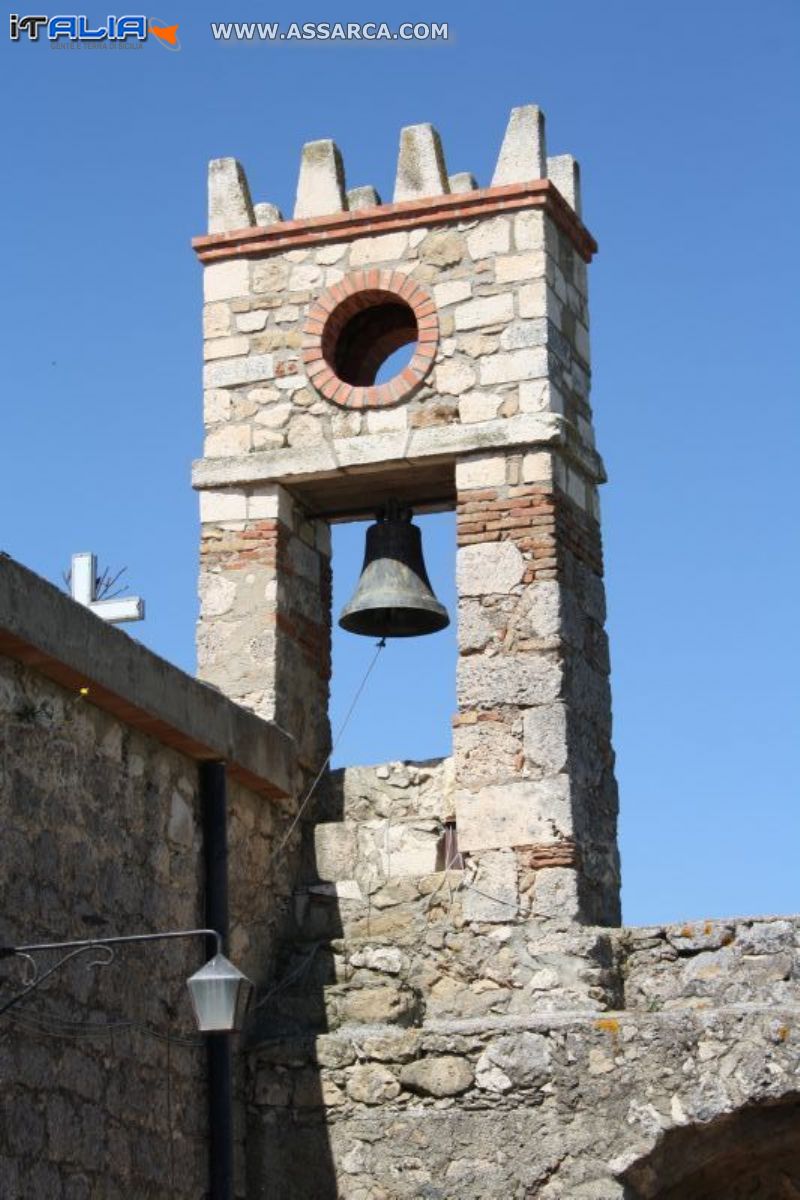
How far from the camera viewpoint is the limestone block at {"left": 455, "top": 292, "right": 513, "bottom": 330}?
422 inches

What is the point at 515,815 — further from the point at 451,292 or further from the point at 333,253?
the point at 333,253

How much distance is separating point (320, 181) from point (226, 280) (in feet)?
2.08

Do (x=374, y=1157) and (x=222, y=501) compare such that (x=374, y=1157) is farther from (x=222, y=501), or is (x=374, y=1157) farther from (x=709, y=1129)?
(x=222, y=501)

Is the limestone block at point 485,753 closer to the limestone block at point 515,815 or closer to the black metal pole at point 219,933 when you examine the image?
the limestone block at point 515,815

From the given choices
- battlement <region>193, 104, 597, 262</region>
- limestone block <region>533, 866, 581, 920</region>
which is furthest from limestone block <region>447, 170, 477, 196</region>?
limestone block <region>533, 866, 581, 920</region>

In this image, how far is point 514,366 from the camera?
10.6 meters

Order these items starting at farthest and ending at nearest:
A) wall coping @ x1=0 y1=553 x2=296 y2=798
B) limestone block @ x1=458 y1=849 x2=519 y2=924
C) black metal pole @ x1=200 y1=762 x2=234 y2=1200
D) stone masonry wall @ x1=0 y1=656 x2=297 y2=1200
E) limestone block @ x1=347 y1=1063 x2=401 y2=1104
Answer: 1. limestone block @ x1=458 y1=849 x2=519 y2=924
2. limestone block @ x1=347 y1=1063 x2=401 y2=1104
3. black metal pole @ x1=200 y1=762 x2=234 y2=1200
4. wall coping @ x1=0 y1=553 x2=296 y2=798
5. stone masonry wall @ x1=0 y1=656 x2=297 y2=1200

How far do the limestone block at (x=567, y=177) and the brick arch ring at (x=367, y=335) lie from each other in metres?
0.91

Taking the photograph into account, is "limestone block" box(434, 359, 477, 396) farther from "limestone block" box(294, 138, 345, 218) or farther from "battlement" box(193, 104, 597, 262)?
"limestone block" box(294, 138, 345, 218)

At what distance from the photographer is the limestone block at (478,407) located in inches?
417

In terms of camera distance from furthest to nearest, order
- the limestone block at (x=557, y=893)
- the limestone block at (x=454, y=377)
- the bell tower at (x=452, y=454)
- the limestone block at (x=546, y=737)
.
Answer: the limestone block at (x=454, y=377), the bell tower at (x=452, y=454), the limestone block at (x=546, y=737), the limestone block at (x=557, y=893)

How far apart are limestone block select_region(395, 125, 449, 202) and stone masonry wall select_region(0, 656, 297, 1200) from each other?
9.74 feet

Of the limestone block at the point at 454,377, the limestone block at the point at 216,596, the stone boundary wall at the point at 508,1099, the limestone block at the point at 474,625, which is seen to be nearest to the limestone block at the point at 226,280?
the limestone block at the point at 454,377

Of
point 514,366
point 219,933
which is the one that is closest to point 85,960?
point 219,933
